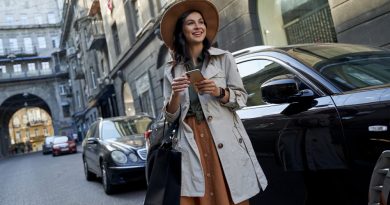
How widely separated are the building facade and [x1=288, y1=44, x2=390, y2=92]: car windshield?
440 cm

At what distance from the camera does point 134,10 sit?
20953mm

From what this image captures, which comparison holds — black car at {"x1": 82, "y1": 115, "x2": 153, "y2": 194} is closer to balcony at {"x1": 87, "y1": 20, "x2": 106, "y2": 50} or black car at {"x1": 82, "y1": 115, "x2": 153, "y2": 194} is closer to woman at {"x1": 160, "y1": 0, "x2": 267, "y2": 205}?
woman at {"x1": 160, "y1": 0, "x2": 267, "y2": 205}

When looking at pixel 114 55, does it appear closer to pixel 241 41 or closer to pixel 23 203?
pixel 241 41

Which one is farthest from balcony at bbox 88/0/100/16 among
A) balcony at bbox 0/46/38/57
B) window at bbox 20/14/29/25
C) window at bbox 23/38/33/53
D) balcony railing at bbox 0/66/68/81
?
window at bbox 20/14/29/25

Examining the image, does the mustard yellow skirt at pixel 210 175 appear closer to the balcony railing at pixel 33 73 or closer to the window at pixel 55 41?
the balcony railing at pixel 33 73

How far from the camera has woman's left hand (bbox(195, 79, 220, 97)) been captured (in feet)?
7.81

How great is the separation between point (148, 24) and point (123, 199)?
11.7 m

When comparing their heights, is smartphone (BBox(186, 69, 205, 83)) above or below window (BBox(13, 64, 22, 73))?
below

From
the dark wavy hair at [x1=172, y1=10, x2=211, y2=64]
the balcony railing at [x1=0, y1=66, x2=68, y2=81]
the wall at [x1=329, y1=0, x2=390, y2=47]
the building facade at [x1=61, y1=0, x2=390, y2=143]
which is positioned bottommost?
the dark wavy hair at [x1=172, y1=10, x2=211, y2=64]

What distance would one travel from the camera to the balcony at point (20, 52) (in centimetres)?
6562

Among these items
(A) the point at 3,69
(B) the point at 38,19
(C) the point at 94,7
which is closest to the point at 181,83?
(C) the point at 94,7

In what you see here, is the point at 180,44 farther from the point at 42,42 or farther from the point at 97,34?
the point at 42,42

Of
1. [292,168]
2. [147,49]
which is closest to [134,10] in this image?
[147,49]

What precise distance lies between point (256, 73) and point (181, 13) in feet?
3.85
